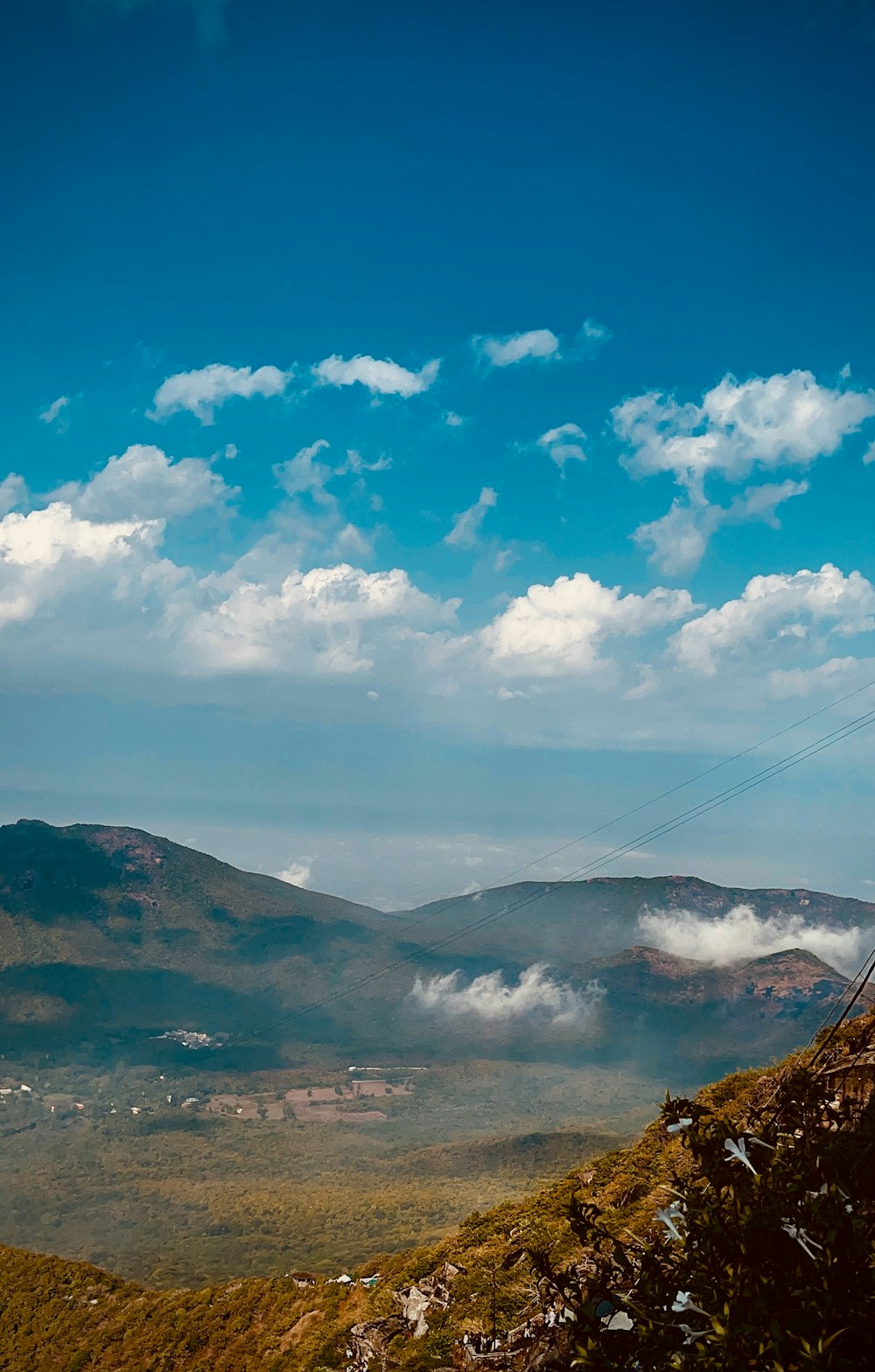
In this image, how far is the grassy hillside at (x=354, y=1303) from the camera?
Result: 18.7m

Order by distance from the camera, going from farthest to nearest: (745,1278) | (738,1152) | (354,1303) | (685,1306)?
(354,1303)
(738,1152)
(745,1278)
(685,1306)

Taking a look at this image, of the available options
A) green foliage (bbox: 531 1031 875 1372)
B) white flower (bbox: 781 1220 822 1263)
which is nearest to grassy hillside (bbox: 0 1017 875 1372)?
green foliage (bbox: 531 1031 875 1372)

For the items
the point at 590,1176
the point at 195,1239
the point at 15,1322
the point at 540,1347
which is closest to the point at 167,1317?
the point at 15,1322

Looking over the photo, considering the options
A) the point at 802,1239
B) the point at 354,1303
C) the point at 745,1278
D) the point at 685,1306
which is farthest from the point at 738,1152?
the point at 354,1303

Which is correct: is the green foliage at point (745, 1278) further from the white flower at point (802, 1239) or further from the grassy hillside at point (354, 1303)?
the grassy hillside at point (354, 1303)

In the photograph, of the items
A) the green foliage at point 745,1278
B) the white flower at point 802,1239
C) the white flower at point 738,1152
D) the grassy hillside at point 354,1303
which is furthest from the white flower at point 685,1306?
the grassy hillside at point 354,1303

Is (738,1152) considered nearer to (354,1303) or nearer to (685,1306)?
(685,1306)

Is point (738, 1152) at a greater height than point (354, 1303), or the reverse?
point (738, 1152)

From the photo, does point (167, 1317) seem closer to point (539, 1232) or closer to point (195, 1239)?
point (539, 1232)

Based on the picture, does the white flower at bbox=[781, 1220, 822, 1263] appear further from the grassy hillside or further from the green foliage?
the grassy hillside

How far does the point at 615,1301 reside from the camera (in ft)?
26.2

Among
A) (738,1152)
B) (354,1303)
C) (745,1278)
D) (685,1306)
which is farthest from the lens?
(354,1303)

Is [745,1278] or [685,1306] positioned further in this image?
[745,1278]

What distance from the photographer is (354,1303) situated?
23797mm
